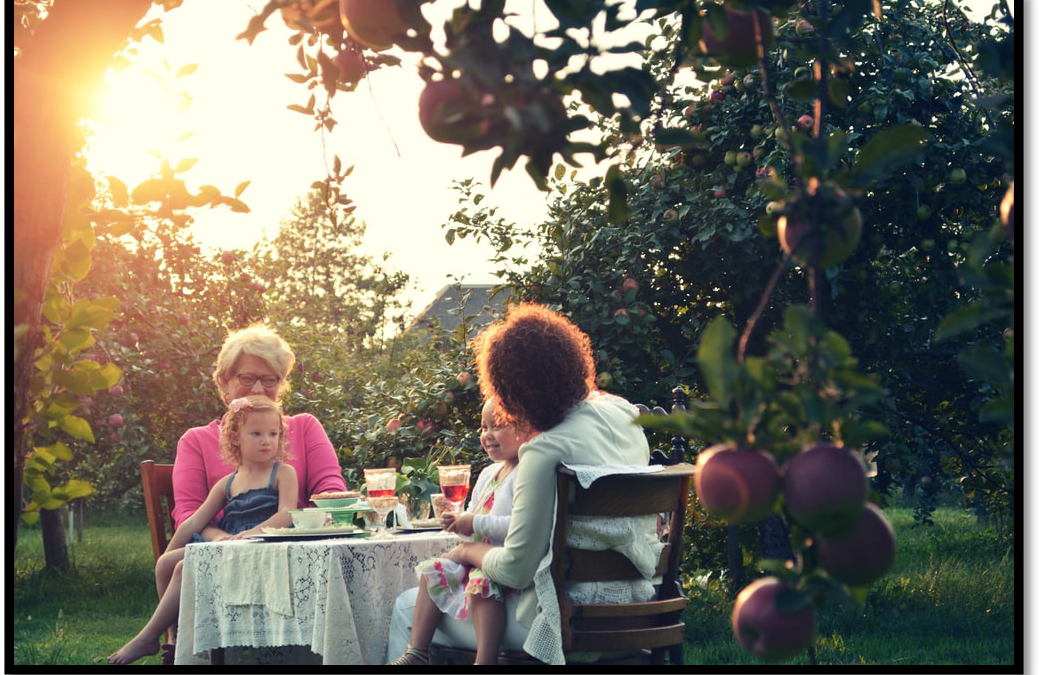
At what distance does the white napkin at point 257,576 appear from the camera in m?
3.10

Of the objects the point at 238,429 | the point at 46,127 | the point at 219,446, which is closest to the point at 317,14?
the point at 46,127

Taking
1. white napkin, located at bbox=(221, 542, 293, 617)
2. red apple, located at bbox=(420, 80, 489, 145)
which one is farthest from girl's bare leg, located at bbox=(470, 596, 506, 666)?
red apple, located at bbox=(420, 80, 489, 145)

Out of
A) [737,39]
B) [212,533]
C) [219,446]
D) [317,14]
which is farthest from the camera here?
[219,446]

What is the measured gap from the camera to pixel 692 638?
5137mm

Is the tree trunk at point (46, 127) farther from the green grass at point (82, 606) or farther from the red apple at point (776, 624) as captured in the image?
the green grass at point (82, 606)

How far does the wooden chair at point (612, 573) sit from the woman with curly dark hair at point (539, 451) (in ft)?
0.13

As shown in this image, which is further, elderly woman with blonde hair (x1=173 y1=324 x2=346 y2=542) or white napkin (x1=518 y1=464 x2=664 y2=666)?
elderly woman with blonde hair (x1=173 y1=324 x2=346 y2=542)

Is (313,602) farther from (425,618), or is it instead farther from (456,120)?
(456,120)

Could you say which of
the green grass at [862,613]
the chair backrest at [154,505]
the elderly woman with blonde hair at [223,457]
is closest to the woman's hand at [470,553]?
the elderly woman with blonde hair at [223,457]

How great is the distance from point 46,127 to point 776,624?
112cm

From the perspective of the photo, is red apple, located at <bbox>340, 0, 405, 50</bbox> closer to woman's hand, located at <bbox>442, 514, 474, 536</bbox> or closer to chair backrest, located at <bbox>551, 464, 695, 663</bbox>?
chair backrest, located at <bbox>551, 464, 695, 663</bbox>

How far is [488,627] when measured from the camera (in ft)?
8.84

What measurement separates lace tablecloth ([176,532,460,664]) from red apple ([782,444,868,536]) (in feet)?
7.87

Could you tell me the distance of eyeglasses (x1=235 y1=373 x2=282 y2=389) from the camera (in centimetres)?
423
